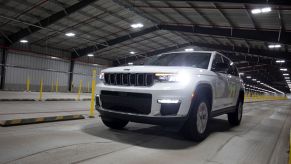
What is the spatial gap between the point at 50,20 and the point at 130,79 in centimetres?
1992

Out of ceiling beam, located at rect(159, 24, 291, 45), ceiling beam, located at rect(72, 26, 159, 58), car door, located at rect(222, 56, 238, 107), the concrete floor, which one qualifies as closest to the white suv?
the concrete floor

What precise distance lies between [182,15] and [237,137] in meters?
16.9

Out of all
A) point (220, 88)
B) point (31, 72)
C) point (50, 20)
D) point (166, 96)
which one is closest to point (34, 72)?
point (31, 72)

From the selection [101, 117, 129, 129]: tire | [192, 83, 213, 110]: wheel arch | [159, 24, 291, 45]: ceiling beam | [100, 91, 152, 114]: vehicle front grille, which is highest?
[159, 24, 291, 45]: ceiling beam

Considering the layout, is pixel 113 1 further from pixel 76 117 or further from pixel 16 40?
pixel 76 117

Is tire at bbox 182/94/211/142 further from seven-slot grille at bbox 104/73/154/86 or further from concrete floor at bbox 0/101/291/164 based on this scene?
seven-slot grille at bbox 104/73/154/86

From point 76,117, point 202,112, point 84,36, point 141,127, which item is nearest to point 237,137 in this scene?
point 202,112

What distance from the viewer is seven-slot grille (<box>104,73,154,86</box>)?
4.01 m

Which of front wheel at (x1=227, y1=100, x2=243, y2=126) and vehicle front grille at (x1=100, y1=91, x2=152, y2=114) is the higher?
vehicle front grille at (x1=100, y1=91, x2=152, y2=114)

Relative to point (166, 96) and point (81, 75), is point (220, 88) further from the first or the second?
point (81, 75)

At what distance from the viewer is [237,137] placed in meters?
5.20

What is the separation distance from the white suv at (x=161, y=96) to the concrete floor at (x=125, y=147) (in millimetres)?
370

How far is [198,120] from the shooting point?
169 inches

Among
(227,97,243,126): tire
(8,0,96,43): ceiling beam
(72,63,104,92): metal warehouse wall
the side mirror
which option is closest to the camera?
the side mirror
